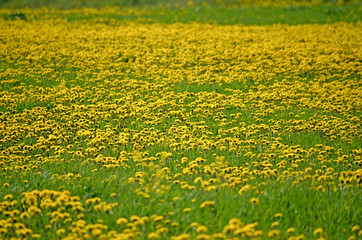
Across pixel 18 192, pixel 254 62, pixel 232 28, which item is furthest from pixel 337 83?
pixel 232 28

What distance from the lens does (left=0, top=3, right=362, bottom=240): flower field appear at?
4.61m

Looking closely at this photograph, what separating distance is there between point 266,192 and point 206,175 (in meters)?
1.14

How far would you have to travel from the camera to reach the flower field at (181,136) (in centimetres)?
461

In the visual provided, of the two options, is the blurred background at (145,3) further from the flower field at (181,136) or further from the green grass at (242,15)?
the flower field at (181,136)

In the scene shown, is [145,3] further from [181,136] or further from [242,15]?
[181,136]

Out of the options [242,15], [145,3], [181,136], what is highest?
[145,3]

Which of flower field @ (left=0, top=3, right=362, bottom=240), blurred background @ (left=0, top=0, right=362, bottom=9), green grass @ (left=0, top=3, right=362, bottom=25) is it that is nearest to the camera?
flower field @ (left=0, top=3, right=362, bottom=240)

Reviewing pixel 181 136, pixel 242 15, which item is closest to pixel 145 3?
pixel 242 15

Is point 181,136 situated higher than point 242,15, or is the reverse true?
point 242,15

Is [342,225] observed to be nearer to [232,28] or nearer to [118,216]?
[118,216]

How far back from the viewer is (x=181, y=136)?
7.26m

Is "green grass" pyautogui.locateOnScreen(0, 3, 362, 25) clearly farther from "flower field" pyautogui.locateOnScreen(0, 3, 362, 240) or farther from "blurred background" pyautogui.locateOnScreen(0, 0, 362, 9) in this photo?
"flower field" pyautogui.locateOnScreen(0, 3, 362, 240)

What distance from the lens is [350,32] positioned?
18.9 meters

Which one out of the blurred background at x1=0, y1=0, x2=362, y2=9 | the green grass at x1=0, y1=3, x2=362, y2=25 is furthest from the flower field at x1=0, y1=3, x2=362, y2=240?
the blurred background at x1=0, y1=0, x2=362, y2=9
